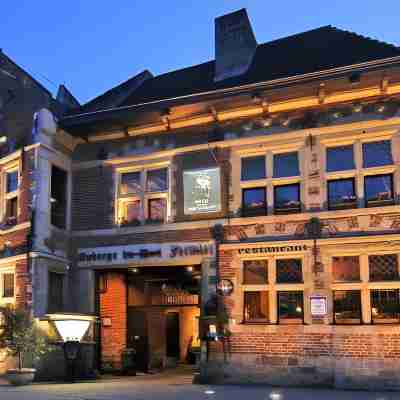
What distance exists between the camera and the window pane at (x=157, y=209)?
16.0 metres

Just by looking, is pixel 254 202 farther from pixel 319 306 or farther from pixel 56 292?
pixel 56 292

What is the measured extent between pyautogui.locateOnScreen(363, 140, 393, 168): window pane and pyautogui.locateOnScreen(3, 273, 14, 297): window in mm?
9553

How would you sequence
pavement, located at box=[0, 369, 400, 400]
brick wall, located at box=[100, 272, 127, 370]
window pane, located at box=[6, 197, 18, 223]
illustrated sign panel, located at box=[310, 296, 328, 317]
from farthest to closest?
brick wall, located at box=[100, 272, 127, 370]
window pane, located at box=[6, 197, 18, 223]
illustrated sign panel, located at box=[310, 296, 328, 317]
pavement, located at box=[0, 369, 400, 400]

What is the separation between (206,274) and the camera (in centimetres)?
1498

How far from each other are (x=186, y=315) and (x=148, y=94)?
27.9ft

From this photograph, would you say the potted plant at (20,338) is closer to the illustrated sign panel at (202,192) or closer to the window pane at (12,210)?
the window pane at (12,210)

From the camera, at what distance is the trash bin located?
17828 millimetres

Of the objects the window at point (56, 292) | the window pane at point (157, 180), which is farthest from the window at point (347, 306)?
the window at point (56, 292)

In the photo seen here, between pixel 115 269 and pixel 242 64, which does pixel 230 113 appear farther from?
pixel 115 269

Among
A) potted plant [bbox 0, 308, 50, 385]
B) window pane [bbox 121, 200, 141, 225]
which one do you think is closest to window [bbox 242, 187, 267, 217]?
window pane [bbox 121, 200, 141, 225]

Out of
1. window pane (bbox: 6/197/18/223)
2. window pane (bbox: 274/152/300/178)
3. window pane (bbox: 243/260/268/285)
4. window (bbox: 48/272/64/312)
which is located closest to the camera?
window pane (bbox: 243/260/268/285)

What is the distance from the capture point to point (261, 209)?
14922 mm

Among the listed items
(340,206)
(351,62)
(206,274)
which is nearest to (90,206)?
(206,274)

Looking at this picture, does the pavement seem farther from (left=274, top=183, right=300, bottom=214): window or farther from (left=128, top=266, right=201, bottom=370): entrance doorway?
(left=128, top=266, right=201, bottom=370): entrance doorway
